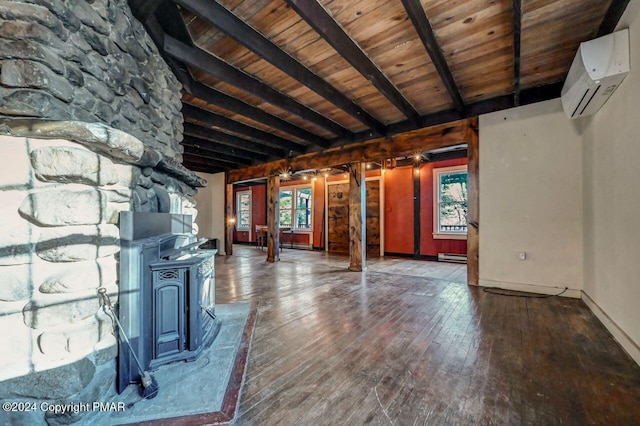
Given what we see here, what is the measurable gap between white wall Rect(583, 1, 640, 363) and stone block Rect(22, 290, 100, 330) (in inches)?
136

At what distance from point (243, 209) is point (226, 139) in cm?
642

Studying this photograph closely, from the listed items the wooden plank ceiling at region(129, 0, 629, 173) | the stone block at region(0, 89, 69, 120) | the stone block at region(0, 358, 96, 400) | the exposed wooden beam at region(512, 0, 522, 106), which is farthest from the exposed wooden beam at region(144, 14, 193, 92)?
the exposed wooden beam at region(512, 0, 522, 106)

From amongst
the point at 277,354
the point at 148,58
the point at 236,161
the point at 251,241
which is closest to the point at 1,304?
the point at 277,354

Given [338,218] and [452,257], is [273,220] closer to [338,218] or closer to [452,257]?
[338,218]

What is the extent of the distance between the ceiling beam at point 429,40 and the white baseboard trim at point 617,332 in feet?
9.12

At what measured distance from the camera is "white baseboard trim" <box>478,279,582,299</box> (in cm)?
320

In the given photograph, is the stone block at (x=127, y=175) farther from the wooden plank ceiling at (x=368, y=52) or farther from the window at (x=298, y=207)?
the window at (x=298, y=207)

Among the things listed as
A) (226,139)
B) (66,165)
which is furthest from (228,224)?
(66,165)

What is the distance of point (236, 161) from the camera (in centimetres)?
671

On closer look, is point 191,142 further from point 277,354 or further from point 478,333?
point 478,333

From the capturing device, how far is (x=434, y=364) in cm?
178

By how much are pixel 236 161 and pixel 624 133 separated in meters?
6.63

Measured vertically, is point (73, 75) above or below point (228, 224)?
above

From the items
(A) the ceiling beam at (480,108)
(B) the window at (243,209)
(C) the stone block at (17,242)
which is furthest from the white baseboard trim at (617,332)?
(B) the window at (243,209)
